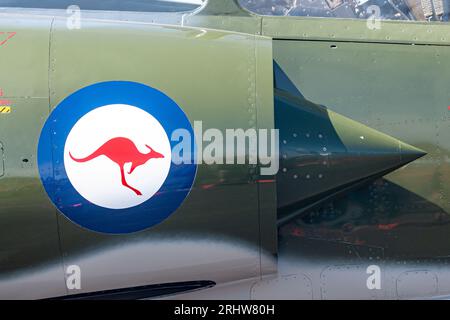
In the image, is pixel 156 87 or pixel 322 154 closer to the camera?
pixel 156 87

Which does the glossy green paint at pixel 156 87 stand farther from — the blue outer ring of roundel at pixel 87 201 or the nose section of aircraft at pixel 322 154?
the nose section of aircraft at pixel 322 154

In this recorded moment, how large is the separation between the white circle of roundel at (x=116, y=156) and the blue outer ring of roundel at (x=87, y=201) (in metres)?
0.03

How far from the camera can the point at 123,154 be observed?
9.69ft

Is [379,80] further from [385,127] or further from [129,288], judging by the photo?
[129,288]

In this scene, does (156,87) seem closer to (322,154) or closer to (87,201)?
(87,201)

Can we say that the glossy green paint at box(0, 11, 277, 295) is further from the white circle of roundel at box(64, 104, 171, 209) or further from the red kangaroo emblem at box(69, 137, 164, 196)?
the red kangaroo emblem at box(69, 137, 164, 196)

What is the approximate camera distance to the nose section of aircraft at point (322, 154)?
126 inches

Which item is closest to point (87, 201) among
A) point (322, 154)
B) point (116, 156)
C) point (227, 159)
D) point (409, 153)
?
point (116, 156)

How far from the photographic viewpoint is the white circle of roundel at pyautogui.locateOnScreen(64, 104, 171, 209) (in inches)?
116

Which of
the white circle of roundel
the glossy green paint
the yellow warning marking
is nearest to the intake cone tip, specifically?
the glossy green paint

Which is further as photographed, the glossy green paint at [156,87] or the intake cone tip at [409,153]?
the intake cone tip at [409,153]

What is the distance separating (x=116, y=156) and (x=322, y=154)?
1229 millimetres

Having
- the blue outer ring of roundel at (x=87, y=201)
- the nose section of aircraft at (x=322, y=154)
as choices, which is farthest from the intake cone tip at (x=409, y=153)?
the blue outer ring of roundel at (x=87, y=201)
